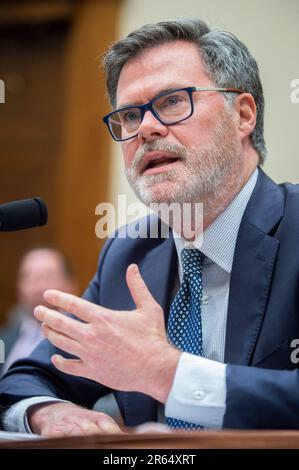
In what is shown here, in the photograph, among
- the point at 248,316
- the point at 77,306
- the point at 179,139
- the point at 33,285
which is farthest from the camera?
the point at 33,285

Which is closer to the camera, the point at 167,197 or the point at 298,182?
the point at 167,197

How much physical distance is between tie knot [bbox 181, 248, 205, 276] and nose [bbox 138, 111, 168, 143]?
10.2 inches

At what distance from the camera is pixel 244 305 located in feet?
4.25

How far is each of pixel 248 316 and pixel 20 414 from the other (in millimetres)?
512

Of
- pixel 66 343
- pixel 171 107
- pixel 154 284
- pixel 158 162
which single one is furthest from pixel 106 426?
pixel 171 107

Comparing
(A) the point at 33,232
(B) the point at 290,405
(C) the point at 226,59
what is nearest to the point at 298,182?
(C) the point at 226,59

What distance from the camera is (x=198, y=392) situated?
112cm

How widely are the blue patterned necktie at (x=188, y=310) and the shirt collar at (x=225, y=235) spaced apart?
0.02 meters

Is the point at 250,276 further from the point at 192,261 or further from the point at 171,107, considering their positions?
the point at 171,107

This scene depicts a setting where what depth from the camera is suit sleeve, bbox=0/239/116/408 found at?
1410 mm

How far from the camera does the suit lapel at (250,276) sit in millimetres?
1273

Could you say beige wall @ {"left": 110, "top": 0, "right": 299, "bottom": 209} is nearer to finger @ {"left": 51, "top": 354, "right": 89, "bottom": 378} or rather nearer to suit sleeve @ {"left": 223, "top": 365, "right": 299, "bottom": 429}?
suit sleeve @ {"left": 223, "top": 365, "right": 299, "bottom": 429}

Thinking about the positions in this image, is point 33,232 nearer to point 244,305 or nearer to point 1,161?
point 1,161
